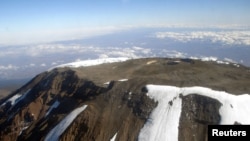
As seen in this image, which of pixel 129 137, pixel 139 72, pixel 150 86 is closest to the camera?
pixel 129 137

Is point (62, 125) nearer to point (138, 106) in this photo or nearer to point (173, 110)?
point (138, 106)

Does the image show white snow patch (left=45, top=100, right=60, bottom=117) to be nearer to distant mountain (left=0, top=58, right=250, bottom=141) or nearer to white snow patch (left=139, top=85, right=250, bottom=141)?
distant mountain (left=0, top=58, right=250, bottom=141)

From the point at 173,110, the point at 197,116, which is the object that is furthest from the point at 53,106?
the point at 197,116

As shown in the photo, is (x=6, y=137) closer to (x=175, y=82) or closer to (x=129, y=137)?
(x=129, y=137)

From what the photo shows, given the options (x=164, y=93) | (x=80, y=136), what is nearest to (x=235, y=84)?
(x=164, y=93)

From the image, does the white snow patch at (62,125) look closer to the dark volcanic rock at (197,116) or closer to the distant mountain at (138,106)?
the distant mountain at (138,106)

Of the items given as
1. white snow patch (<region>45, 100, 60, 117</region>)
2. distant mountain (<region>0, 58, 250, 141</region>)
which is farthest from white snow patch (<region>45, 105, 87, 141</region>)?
white snow patch (<region>45, 100, 60, 117</region>)

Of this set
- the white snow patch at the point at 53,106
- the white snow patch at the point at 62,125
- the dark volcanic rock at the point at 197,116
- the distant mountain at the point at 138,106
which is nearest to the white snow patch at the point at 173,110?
the distant mountain at the point at 138,106

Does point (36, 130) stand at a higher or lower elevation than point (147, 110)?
lower
